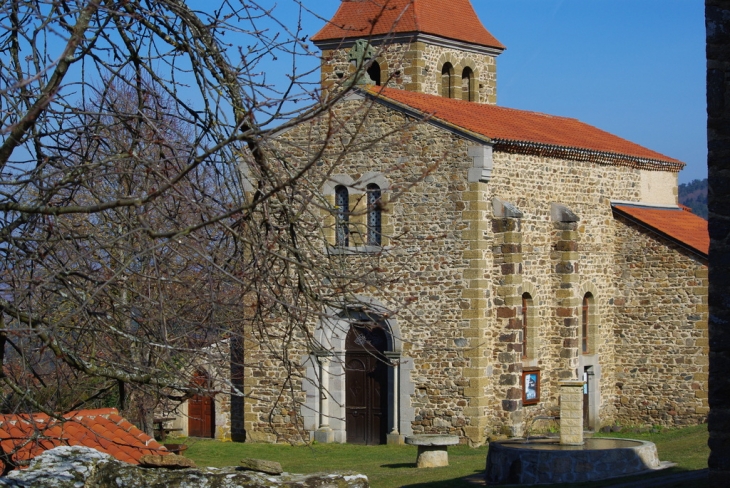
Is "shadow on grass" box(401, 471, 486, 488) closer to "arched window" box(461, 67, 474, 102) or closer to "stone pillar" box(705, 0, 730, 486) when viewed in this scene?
"stone pillar" box(705, 0, 730, 486)

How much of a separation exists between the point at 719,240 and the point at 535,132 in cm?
1834

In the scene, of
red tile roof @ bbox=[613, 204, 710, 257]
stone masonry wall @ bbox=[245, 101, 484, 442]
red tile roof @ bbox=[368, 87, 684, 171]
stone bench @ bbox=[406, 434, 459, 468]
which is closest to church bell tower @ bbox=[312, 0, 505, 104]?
red tile roof @ bbox=[368, 87, 684, 171]

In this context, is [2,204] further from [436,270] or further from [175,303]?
[436,270]

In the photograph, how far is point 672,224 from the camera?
26.4 metres

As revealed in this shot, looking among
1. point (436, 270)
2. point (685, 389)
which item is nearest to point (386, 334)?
point (436, 270)

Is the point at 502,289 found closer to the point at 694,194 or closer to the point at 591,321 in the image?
the point at 591,321

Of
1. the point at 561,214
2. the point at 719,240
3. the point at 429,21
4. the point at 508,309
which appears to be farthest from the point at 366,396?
the point at 719,240

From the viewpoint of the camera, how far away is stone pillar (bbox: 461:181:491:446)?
22.5 meters

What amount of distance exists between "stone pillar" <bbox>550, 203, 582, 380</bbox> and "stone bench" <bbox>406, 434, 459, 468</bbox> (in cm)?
439

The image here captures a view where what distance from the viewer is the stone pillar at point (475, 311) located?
22453 mm

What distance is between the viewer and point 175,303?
8.30 metres

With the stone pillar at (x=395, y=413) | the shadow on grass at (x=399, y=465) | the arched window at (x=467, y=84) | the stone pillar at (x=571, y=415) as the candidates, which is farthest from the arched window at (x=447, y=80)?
the stone pillar at (x=571, y=415)

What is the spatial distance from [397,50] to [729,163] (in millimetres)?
22043

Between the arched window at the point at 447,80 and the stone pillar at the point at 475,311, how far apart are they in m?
7.96
